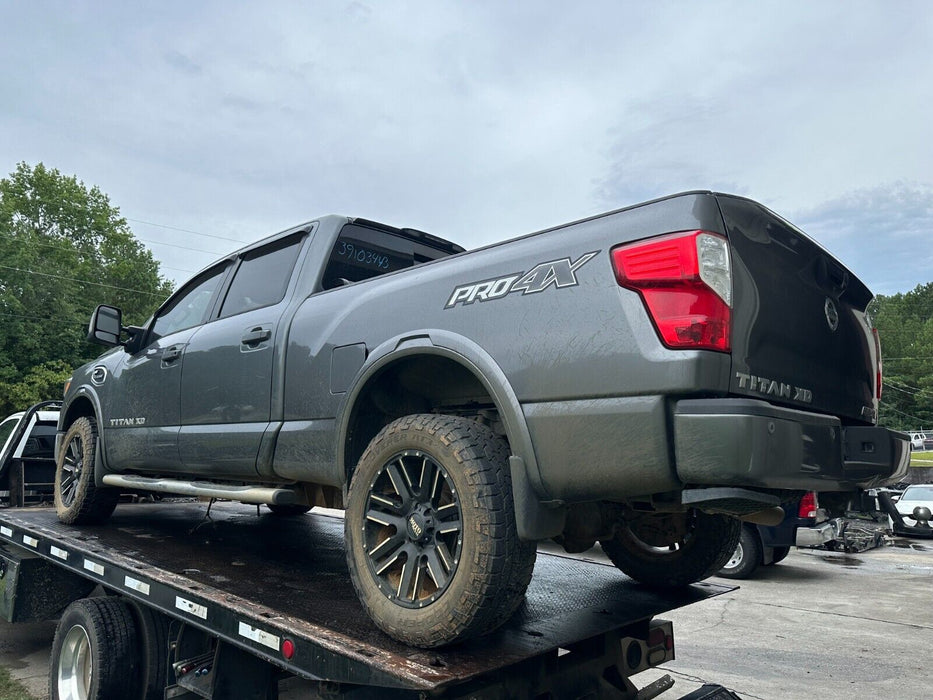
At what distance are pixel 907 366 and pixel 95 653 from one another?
82.4 m

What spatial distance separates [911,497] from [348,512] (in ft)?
52.2

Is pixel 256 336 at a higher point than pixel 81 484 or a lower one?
higher

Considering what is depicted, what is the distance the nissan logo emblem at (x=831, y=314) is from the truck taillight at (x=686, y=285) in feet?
2.27

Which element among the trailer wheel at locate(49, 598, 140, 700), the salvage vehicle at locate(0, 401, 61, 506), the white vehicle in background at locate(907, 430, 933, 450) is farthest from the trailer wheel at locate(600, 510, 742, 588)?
the white vehicle in background at locate(907, 430, 933, 450)

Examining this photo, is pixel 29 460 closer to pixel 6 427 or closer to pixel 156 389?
pixel 6 427

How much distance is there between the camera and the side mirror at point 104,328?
198 inches

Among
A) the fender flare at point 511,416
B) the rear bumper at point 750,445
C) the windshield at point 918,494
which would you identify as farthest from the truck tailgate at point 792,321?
the windshield at point 918,494

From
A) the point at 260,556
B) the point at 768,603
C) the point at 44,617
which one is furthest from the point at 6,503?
the point at 768,603

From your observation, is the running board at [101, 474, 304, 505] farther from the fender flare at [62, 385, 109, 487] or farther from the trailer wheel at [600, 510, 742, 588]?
the trailer wheel at [600, 510, 742, 588]

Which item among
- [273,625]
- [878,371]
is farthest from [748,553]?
[273,625]

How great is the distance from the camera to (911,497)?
14.9 m

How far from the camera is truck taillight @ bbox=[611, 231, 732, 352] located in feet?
6.59

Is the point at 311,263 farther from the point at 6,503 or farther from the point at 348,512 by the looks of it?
the point at 6,503

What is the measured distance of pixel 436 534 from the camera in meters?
2.38
